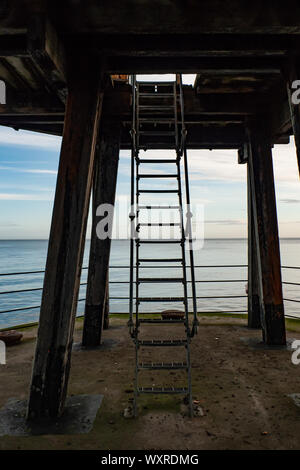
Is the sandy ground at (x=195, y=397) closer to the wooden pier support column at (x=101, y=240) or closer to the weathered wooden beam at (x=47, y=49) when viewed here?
the wooden pier support column at (x=101, y=240)

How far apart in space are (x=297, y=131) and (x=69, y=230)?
2.96 m

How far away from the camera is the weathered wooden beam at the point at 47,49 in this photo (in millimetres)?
2945

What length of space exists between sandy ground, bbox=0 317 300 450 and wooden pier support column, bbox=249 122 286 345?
521mm

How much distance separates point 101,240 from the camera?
6148 mm

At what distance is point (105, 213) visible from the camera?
609 cm

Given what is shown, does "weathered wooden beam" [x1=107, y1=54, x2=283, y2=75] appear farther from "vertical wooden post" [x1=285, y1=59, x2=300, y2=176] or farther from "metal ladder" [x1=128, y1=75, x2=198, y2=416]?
"metal ladder" [x1=128, y1=75, x2=198, y2=416]

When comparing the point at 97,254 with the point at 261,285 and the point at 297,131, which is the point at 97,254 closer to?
the point at 261,285

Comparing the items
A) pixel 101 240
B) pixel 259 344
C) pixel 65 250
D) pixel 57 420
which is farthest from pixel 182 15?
pixel 259 344

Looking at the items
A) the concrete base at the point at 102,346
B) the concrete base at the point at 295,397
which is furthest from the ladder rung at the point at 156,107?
the concrete base at the point at 295,397

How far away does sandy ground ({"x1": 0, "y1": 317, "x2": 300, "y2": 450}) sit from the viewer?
287cm

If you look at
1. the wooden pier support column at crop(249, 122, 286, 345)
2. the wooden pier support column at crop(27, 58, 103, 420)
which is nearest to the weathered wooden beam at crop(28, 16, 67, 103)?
the wooden pier support column at crop(27, 58, 103, 420)

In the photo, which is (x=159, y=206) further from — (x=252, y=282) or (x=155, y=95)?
(x=252, y=282)

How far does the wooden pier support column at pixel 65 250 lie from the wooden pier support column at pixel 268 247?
3.85 metres

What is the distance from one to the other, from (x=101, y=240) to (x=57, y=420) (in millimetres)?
3454
